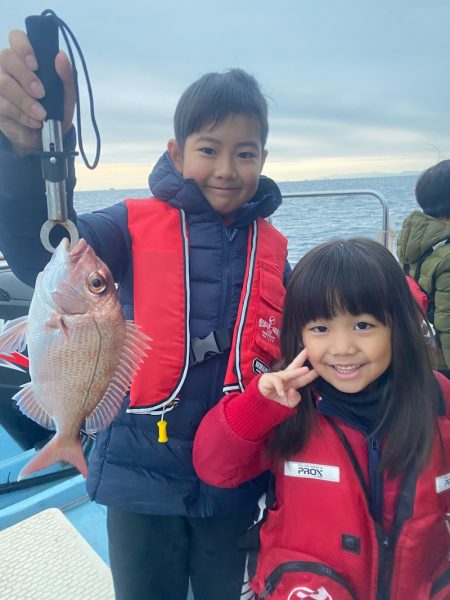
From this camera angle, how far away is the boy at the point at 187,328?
71.0 inches

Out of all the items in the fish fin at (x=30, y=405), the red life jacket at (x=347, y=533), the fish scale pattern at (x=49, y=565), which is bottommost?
the fish scale pattern at (x=49, y=565)

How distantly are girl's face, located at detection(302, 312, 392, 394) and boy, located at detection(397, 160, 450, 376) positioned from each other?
94.5 inches

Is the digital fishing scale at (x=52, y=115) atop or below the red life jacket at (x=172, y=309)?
atop

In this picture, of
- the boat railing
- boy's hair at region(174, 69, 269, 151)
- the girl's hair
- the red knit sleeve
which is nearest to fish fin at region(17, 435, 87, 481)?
the red knit sleeve

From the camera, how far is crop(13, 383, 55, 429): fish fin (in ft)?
4.87

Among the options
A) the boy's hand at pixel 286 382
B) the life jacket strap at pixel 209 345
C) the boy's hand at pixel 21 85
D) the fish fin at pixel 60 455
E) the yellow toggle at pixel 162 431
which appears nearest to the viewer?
the boy's hand at pixel 21 85

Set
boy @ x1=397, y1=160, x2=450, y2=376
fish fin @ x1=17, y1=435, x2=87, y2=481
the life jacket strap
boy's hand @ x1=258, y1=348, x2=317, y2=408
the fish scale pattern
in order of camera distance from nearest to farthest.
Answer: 1. fish fin @ x1=17, y1=435, x2=87, y2=481
2. boy's hand @ x1=258, y1=348, x2=317, y2=408
3. the life jacket strap
4. the fish scale pattern
5. boy @ x1=397, y1=160, x2=450, y2=376

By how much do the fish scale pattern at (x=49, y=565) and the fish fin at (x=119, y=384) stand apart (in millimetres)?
1136

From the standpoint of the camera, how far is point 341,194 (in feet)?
15.6

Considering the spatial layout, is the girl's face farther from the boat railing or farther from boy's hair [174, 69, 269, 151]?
the boat railing

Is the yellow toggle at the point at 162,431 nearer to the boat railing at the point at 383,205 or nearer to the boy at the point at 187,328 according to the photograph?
the boy at the point at 187,328

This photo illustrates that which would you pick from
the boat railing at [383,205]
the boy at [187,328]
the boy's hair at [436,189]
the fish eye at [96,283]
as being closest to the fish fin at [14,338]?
the fish eye at [96,283]

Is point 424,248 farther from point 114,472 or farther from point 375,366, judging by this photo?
point 114,472

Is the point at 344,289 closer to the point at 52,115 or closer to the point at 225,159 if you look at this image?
the point at 225,159
